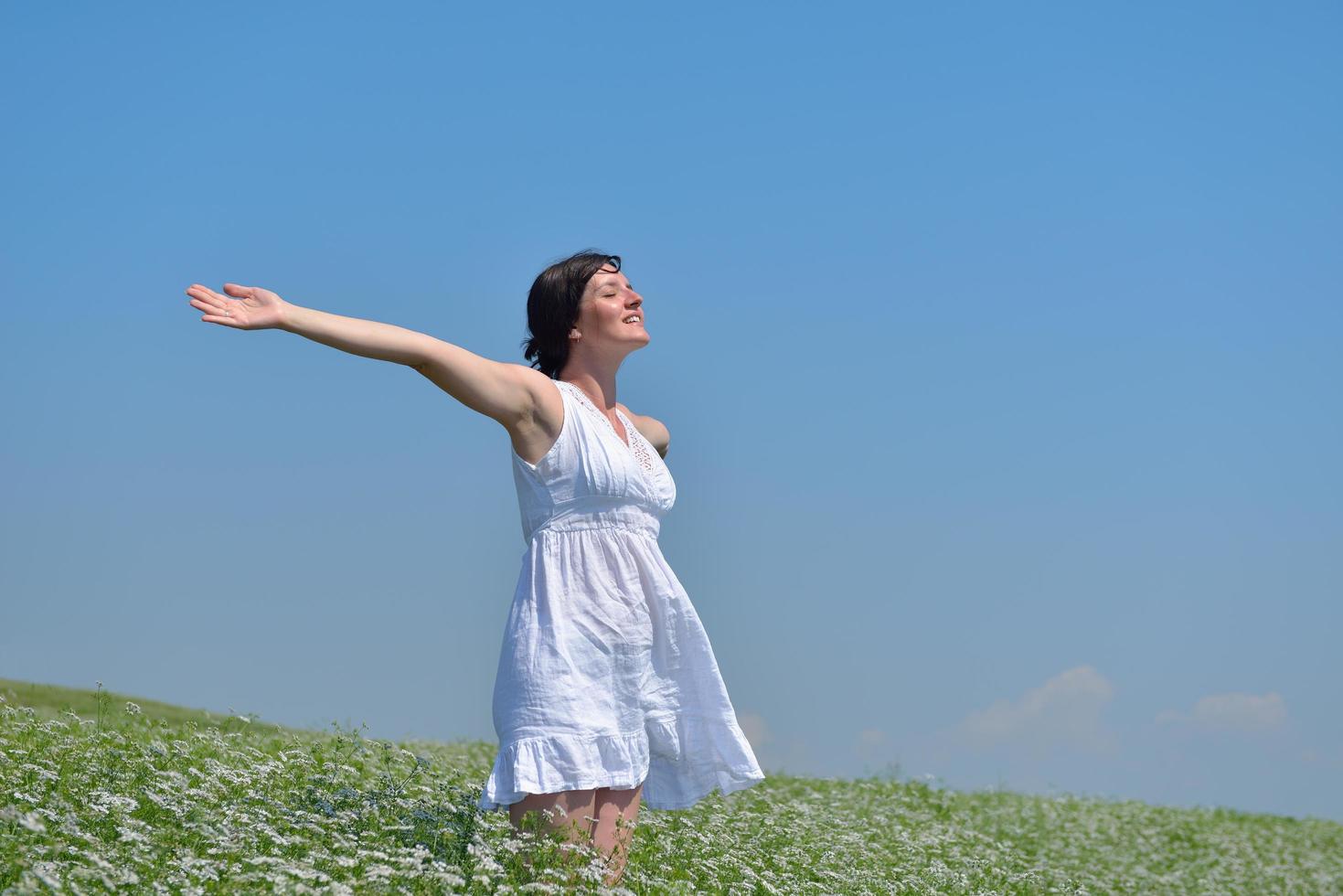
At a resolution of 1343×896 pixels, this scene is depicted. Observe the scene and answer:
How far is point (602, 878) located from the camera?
5430 millimetres

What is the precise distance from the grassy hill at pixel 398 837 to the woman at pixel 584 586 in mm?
343

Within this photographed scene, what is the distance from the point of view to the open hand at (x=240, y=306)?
5152 millimetres

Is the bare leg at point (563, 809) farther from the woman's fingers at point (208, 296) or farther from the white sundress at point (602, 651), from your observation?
the woman's fingers at point (208, 296)

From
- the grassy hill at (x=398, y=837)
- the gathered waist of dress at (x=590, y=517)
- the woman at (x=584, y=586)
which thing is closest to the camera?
the grassy hill at (x=398, y=837)

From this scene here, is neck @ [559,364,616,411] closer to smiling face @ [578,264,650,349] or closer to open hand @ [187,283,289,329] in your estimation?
smiling face @ [578,264,650,349]

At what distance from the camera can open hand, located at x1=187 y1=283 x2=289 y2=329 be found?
5.15m

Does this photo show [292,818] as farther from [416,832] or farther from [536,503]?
[536,503]

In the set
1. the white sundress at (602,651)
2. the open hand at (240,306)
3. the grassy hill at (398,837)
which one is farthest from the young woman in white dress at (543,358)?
the grassy hill at (398,837)

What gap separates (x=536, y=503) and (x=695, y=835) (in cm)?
228

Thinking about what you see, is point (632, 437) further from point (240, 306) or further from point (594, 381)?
point (240, 306)

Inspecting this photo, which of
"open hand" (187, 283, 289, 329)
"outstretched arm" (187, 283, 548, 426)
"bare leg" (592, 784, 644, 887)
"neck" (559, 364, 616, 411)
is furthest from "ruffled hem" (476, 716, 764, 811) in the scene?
"open hand" (187, 283, 289, 329)

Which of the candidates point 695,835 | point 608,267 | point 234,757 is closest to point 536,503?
point 608,267

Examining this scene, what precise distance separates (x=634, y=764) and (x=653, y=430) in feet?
6.90

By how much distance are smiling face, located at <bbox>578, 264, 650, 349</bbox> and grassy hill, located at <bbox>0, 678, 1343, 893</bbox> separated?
2322 mm
